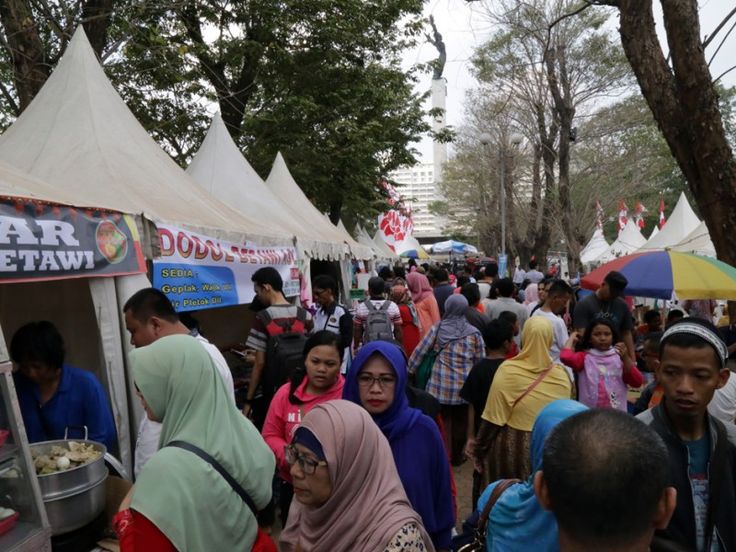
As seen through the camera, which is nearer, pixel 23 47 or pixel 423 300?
pixel 23 47

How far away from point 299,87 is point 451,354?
10.9 meters

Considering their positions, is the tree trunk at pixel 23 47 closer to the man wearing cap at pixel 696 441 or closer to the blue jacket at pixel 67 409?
the blue jacket at pixel 67 409

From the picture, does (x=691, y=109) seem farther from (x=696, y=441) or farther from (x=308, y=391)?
(x=308, y=391)

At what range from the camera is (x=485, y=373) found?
3842 mm

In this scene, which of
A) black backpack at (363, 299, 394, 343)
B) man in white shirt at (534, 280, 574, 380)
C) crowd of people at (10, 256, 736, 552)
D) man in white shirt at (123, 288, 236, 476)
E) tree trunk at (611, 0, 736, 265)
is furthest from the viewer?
black backpack at (363, 299, 394, 343)

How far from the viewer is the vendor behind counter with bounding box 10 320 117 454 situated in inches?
110

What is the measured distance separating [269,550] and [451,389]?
3025 millimetres

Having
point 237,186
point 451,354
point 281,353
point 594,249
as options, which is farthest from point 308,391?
point 594,249

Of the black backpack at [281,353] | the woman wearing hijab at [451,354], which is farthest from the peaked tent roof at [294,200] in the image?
the black backpack at [281,353]

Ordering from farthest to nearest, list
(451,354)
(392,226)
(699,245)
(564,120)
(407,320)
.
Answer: (392,226)
(564,120)
(699,245)
(407,320)
(451,354)

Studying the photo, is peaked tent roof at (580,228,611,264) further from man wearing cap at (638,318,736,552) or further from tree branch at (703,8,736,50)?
man wearing cap at (638,318,736,552)

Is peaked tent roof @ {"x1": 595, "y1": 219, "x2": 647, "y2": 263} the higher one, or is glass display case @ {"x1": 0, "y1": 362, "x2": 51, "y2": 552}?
peaked tent roof @ {"x1": 595, "y1": 219, "x2": 647, "y2": 263}

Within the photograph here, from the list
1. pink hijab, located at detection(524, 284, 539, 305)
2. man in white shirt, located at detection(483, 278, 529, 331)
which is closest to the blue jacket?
man in white shirt, located at detection(483, 278, 529, 331)

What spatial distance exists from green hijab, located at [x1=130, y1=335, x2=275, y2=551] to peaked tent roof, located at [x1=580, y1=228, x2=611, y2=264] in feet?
68.8
